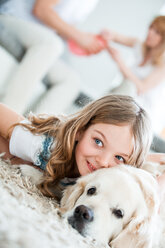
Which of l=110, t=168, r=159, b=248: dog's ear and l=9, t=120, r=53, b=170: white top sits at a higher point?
l=9, t=120, r=53, b=170: white top

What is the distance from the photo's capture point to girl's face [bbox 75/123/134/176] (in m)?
1.30

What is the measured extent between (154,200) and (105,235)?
0.80ft

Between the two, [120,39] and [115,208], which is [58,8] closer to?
[115,208]

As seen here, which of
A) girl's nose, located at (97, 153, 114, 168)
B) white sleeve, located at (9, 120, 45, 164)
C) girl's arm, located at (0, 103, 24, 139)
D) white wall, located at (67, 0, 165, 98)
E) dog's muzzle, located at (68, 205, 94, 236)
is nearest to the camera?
dog's muzzle, located at (68, 205, 94, 236)

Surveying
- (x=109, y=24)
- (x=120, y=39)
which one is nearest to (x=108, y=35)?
(x=120, y=39)

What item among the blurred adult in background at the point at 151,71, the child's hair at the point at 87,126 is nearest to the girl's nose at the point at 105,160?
the child's hair at the point at 87,126

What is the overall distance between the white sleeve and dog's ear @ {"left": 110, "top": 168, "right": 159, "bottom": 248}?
0.55m

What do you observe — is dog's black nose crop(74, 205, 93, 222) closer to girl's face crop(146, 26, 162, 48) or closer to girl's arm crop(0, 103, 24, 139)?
girl's arm crop(0, 103, 24, 139)

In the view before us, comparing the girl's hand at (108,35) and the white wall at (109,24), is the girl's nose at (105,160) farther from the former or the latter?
the white wall at (109,24)

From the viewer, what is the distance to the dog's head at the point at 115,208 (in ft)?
3.27

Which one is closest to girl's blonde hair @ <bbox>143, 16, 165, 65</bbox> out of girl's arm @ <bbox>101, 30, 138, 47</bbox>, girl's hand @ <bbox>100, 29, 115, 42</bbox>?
girl's arm @ <bbox>101, 30, 138, 47</bbox>

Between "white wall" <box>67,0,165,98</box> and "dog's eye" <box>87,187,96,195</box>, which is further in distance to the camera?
"white wall" <box>67,0,165,98</box>

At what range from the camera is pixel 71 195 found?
117 centimetres

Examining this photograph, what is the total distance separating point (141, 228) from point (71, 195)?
0.30 meters
